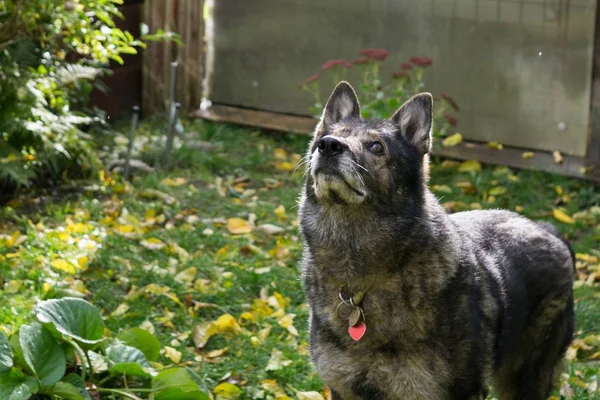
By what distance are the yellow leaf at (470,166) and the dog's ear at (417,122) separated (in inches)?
187

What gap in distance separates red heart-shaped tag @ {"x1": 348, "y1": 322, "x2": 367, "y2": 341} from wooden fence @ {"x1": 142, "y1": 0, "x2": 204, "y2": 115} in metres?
6.85

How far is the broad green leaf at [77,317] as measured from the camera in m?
4.57

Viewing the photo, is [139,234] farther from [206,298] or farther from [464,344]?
[464,344]

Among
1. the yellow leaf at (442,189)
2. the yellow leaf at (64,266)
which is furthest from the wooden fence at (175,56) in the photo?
the yellow leaf at (64,266)

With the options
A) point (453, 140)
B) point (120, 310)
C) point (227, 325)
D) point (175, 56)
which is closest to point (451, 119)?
point (453, 140)

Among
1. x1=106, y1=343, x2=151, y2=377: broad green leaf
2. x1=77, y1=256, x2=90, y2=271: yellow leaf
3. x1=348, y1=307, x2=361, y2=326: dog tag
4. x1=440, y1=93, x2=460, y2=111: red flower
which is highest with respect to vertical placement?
x1=348, y1=307, x2=361, y2=326: dog tag

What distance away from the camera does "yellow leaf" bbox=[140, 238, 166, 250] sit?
268 inches

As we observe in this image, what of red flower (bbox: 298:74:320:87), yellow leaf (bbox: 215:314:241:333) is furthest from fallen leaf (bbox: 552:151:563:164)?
yellow leaf (bbox: 215:314:241:333)

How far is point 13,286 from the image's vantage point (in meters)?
5.88

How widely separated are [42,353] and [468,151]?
222 inches

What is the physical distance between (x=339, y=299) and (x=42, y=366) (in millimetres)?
1388

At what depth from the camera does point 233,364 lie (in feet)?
17.6

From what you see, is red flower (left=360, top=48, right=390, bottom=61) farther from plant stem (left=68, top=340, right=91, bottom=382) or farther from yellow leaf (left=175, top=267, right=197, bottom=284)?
plant stem (left=68, top=340, right=91, bottom=382)

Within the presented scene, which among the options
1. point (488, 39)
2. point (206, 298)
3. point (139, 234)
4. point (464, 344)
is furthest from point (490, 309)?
point (488, 39)
